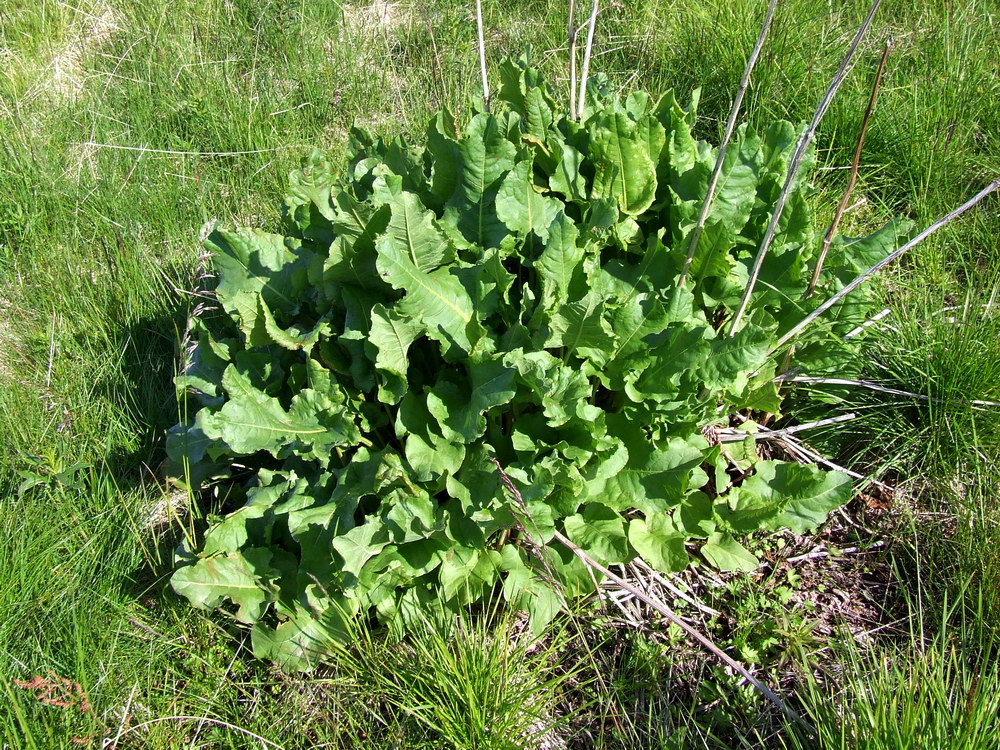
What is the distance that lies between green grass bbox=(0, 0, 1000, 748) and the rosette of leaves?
23cm

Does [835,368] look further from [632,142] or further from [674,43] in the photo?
[674,43]

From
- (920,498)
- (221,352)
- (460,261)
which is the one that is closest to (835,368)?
(920,498)

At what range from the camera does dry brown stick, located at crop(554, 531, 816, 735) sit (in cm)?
177

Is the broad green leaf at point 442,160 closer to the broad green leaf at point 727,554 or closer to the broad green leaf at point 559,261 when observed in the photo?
the broad green leaf at point 559,261

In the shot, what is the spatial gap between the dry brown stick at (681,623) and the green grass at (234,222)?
131 millimetres

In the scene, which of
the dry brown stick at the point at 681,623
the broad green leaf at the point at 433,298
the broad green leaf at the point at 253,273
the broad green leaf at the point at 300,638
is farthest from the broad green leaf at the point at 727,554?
the broad green leaf at the point at 253,273

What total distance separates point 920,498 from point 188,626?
1.96m

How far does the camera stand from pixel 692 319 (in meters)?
1.96

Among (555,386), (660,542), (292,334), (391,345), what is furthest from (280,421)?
(660,542)

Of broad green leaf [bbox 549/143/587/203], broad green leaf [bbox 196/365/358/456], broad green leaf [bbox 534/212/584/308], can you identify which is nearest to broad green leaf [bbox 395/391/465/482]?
broad green leaf [bbox 196/365/358/456]

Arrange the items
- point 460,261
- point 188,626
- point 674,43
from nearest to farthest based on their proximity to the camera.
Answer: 1. point 460,261
2. point 188,626
3. point 674,43

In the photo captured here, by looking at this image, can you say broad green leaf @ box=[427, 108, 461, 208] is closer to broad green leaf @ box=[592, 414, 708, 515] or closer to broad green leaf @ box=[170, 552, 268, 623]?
broad green leaf @ box=[592, 414, 708, 515]

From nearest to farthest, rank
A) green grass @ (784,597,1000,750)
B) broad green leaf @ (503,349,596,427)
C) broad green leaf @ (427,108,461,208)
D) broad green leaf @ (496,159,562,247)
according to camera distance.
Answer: green grass @ (784,597,1000,750)
broad green leaf @ (503,349,596,427)
broad green leaf @ (496,159,562,247)
broad green leaf @ (427,108,461,208)

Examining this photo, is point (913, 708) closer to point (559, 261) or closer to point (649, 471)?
point (649, 471)
